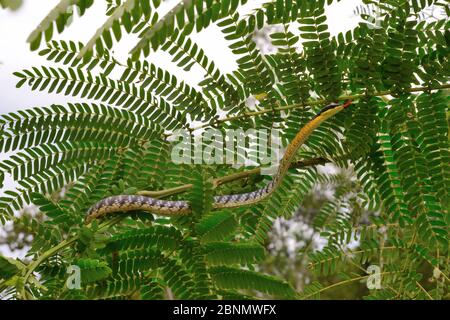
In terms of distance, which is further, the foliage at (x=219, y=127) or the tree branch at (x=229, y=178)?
the tree branch at (x=229, y=178)

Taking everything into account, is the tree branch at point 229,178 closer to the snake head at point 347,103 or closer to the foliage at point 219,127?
the foliage at point 219,127

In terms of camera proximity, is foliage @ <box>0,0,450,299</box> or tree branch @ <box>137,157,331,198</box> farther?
tree branch @ <box>137,157,331,198</box>

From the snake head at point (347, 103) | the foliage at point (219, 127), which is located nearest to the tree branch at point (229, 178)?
the foliage at point (219, 127)

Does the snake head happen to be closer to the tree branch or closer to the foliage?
the foliage

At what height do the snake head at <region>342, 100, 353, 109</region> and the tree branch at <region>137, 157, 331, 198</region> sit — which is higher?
the snake head at <region>342, 100, 353, 109</region>

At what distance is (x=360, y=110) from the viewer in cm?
162

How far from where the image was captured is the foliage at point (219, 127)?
142 cm

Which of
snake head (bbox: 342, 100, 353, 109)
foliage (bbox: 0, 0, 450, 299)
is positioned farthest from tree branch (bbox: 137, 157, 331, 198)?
snake head (bbox: 342, 100, 353, 109)

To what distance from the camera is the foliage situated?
1.42 m

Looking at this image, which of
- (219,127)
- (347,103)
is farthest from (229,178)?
(347,103)

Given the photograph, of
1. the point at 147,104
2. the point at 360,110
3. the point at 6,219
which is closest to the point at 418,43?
the point at 360,110

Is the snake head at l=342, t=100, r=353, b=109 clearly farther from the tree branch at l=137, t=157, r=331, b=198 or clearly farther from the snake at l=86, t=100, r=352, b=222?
the tree branch at l=137, t=157, r=331, b=198

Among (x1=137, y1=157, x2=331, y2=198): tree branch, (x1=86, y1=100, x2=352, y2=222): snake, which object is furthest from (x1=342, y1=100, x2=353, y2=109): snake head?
(x1=137, y1=157, x2=331, y2=198): tree branch

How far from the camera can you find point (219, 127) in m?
1.73
